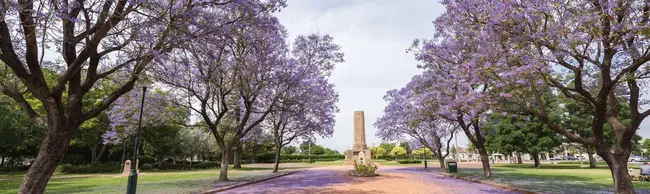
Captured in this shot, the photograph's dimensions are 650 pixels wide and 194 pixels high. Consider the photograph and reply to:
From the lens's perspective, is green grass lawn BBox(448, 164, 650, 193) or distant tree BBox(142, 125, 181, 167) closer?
green grass lawn BBox(448, 164, 650, 193)

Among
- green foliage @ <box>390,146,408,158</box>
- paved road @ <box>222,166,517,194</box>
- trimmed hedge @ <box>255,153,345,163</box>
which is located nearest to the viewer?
paved road @ <box>222,166,517,194</box>

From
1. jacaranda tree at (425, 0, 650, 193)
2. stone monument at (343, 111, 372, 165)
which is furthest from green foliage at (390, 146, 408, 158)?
jacaranda tree at (425, 0, 650, 193)

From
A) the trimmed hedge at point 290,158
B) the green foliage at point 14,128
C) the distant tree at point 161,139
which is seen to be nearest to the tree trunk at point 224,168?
the green foliage at point 14,128

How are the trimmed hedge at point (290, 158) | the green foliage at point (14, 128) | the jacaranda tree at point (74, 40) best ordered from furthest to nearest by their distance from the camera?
the trimmed hedge at point (290, 158) → the green foliage at point (14, 128) → the jacaranda tree at point (74, 40)

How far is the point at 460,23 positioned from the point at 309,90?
9937 mm

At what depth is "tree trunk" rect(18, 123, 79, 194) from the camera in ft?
23.1

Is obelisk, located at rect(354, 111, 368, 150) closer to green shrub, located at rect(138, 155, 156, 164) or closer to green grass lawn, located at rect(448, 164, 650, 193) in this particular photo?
green grass lawn, located at rect(448, 164, 650, 193)

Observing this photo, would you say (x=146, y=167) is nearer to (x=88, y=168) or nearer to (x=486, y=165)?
(x=88, y=168)

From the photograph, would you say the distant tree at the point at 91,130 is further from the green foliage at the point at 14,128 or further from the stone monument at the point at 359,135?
the stone monument at the point at 359,135

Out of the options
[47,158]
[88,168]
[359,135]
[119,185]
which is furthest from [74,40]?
[88,168]

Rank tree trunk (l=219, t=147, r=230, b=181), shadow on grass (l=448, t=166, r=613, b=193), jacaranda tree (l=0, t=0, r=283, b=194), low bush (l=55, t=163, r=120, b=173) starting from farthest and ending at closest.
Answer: low bush (l=55, t=163, r=120, b=173), tree trunk (l=219, t=147, r=230, b=181), shadow on grass (l=448, t=166, r=613, b=193), jacaranda tree (l=0, t=0, r=283, b=194)

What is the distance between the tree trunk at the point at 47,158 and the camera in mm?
7031

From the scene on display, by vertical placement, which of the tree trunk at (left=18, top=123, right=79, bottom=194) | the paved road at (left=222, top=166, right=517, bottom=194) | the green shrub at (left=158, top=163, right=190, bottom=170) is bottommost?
the green shrub at (left=158, top=163, right=190, bottom=170)

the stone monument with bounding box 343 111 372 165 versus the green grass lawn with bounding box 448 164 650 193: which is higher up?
the stone monument with bounding box 343 111 372 165
